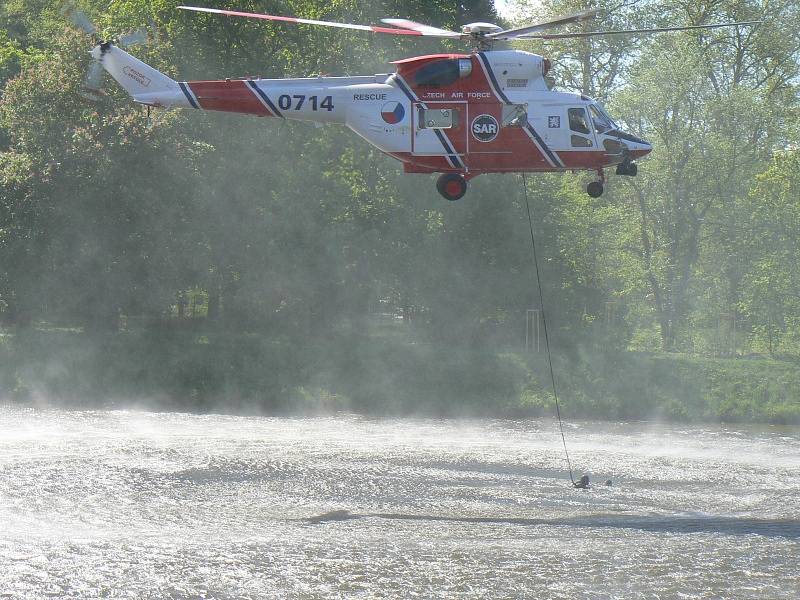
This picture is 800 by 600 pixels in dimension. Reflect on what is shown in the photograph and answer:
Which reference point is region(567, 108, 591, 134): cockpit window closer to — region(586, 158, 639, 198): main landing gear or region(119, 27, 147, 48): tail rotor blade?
region(586, 158, 639, 198): main landing gear

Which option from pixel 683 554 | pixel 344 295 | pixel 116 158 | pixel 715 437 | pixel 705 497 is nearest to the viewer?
pixel 683 554

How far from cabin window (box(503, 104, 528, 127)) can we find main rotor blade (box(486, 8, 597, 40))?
5.28 feet

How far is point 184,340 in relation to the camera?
42688 millimetres

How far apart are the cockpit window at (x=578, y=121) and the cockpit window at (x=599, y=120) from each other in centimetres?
21

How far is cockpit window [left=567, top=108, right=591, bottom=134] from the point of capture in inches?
969

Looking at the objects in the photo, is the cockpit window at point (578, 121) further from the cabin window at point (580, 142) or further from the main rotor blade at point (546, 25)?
the main rotor blade at point (546, 25)

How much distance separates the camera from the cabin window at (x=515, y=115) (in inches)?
962

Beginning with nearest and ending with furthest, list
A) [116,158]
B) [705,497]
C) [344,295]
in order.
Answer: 1. [705,497]
2. [116,158]
3. [344,295]

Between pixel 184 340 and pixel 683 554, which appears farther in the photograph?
pixel 184 340

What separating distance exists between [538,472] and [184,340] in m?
18.2

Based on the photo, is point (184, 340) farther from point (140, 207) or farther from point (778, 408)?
point (778, 408)

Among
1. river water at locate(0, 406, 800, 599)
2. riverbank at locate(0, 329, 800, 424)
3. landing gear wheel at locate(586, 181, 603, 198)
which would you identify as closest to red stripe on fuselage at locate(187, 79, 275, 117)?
landing gear wheel at locate(586, 181, 603, 198)

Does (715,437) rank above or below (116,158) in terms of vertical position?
below

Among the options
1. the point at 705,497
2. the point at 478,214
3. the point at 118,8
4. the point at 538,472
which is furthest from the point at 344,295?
the point at 705,497
